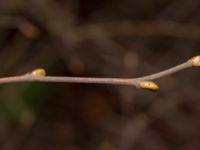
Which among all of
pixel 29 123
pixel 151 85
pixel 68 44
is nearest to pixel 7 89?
pixel 29 123

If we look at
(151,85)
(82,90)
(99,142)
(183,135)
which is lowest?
(183,135)

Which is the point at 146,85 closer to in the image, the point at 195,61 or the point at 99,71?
the point at 195,61

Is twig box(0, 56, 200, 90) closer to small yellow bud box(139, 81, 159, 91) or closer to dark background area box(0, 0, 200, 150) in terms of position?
small yellow bud box(139, 81, 159, 91)

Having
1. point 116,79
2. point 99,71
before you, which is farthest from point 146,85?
point 99,71

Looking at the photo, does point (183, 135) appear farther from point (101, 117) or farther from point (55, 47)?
point (55, 47)

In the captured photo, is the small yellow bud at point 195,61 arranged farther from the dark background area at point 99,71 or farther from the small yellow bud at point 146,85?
the dark background area at point 99,71

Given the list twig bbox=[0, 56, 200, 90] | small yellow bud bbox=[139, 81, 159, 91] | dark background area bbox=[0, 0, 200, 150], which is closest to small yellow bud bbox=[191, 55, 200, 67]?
twig bbox=[0, 56, 200, 90]

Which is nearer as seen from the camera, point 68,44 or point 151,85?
point 151,85

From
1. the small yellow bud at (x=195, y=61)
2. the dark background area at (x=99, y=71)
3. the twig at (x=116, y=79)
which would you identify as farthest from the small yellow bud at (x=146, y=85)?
the dark background area at (x=99, y=71)
